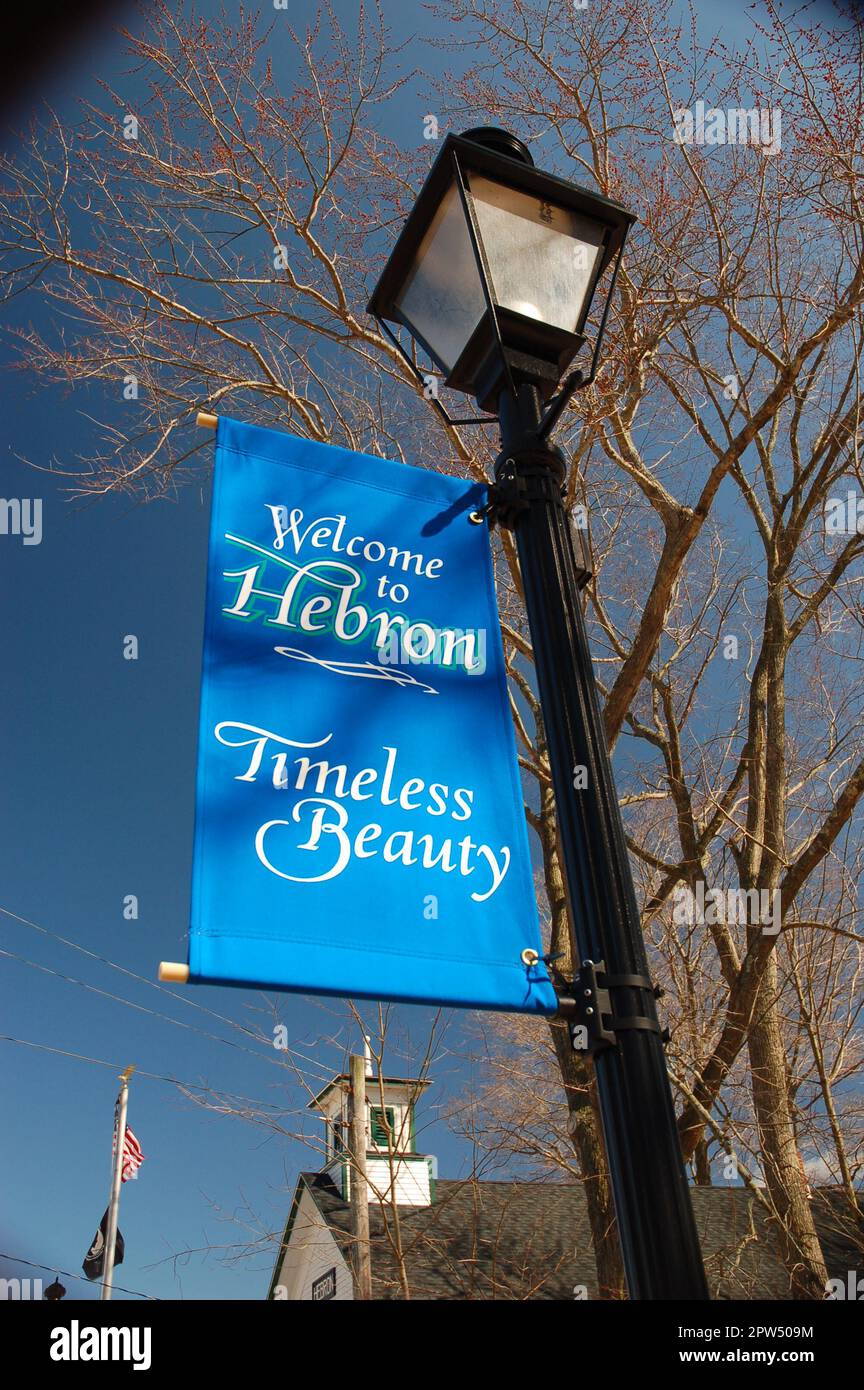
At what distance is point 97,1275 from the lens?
14.9 m

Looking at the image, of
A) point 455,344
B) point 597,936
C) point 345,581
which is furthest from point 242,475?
point 597,936

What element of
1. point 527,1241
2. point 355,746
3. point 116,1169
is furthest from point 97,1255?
point 355,746

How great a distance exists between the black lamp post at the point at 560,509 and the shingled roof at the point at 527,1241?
21.2 ft

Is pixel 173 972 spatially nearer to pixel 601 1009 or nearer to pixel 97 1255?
pixel 601 1009

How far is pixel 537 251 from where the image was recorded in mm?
2934

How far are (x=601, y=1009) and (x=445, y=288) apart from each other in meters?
2.04

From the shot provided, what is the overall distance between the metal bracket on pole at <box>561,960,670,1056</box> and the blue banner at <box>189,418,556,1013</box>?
0.19m

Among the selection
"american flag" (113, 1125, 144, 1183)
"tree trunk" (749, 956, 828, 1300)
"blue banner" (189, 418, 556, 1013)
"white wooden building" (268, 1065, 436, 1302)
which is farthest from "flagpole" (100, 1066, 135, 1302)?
"blue banner" (189, 418, 556, 1013)

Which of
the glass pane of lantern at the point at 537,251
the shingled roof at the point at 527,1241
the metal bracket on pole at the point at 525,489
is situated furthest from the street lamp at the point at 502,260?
the shingled roof at the point at 527,1241

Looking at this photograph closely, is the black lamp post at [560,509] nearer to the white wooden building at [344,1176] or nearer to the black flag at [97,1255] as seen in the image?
the white wooden building at [344,1176]

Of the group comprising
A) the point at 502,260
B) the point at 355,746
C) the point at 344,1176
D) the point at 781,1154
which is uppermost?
the point at 502,260

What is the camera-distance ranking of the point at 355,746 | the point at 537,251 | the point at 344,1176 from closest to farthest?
the point at 355,746
the point at 537,251
the point at 344,1176

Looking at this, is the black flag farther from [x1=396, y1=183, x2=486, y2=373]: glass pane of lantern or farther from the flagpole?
[x1=396, y1=183, x2=486, y2=373]: glass pane of lantern
